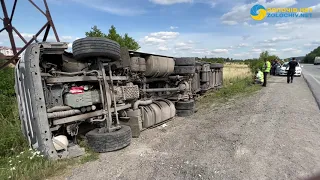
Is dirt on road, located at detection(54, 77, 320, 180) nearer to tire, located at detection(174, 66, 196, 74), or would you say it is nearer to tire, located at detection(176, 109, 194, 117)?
tire, located at detection(176, 109, 194, 117)

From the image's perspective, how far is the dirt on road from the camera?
303 centimetres

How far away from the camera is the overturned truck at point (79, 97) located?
11.4 ft

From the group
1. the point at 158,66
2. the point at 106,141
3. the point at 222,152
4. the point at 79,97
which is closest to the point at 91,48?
the point at 79,97

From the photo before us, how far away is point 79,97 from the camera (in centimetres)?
387

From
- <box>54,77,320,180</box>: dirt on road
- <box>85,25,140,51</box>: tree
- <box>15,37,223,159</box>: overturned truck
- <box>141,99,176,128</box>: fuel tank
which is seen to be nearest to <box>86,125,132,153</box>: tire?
<box>15,37,223,159</box>: overturned truck

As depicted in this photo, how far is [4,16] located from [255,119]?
1118 centimetres

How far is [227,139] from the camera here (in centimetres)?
437

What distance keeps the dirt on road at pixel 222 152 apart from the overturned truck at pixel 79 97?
44 cm

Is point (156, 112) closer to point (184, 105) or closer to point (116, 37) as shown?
point (184, 105)

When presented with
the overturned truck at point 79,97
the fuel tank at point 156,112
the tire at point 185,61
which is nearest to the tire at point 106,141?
the overturned truck at point 79,97

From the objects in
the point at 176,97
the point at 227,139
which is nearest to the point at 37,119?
the point at 227,139

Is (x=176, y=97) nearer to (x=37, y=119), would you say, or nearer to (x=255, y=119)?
(x=255, y=119)

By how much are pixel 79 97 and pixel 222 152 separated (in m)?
2.64

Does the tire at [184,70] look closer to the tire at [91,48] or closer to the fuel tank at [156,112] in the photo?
the fuel tank at [156,112]
